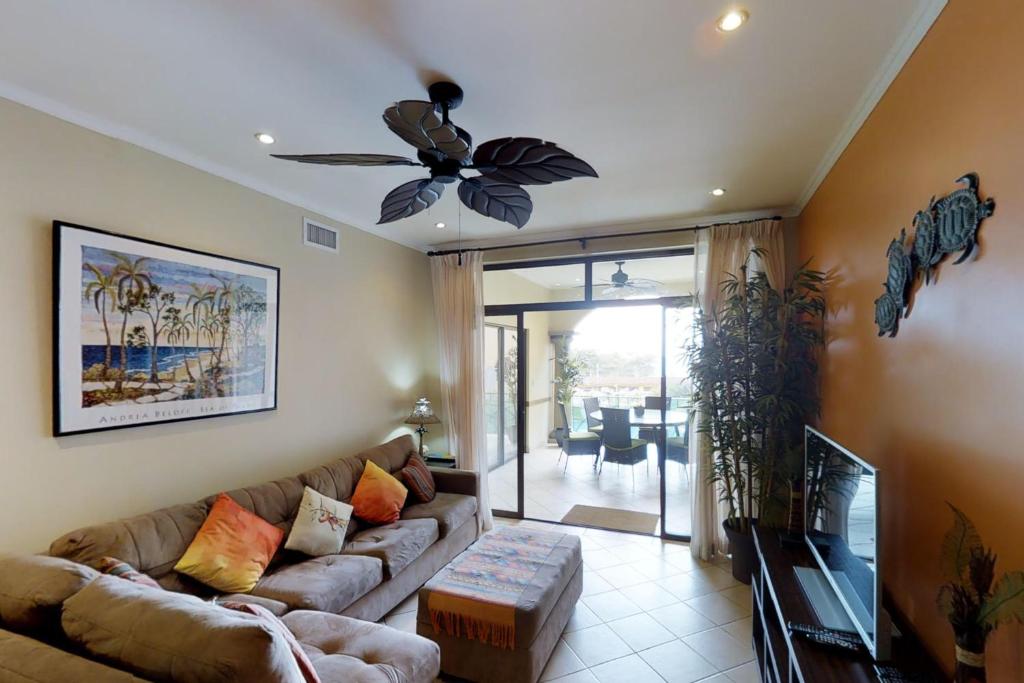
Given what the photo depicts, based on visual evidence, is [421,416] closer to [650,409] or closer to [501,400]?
[501,400]

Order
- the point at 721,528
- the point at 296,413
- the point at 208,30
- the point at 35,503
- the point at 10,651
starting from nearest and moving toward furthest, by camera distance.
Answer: the point at 10,651 → the point at 208,30 → the point at 35,503 → the point at 296,413 → the point at 721,528

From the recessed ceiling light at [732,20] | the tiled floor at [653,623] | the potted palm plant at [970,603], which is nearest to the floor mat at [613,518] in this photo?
the tiled floor at [653,623]

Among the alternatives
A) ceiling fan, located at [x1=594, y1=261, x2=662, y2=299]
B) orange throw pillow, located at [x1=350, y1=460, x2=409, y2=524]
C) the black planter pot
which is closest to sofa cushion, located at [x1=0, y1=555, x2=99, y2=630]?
orange throw pillow, located at [x1=350, y1=460, x2=409, y2=524]

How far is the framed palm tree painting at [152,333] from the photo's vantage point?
2209mm

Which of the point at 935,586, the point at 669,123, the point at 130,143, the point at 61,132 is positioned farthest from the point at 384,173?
the point at 935,586

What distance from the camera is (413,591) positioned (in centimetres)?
306

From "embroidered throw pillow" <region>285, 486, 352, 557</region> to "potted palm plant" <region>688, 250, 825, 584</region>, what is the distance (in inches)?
104

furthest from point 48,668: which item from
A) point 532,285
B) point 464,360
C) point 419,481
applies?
point 532,285

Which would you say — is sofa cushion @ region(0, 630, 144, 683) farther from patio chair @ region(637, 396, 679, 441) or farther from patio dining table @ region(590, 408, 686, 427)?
patio chair @ region(637, 396, 679, 441)

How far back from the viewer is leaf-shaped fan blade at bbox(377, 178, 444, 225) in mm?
2230

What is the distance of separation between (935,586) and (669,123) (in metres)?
2.21

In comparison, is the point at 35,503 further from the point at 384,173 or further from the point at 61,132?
the point at 384,173

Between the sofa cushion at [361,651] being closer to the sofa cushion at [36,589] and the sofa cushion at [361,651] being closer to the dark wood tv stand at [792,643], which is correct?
the sofa cushion at [36,589]

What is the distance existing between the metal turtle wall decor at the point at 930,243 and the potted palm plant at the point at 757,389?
1.06 metres
